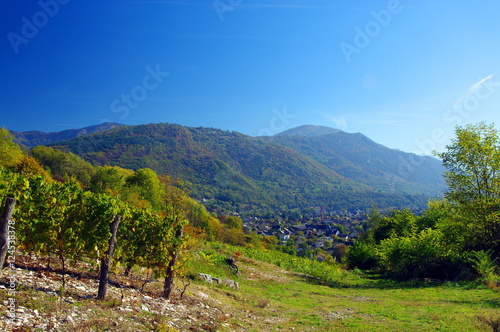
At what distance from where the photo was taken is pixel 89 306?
7023 millimetres

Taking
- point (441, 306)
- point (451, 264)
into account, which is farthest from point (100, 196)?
point (451, 264)

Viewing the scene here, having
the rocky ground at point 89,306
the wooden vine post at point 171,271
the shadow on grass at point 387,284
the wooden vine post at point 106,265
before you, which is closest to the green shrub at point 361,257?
the shadow on grass at point 387,284

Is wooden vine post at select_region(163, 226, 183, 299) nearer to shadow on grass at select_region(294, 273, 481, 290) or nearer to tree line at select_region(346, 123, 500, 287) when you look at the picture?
shadow on grass at select_region(294, 273, 481, 290)

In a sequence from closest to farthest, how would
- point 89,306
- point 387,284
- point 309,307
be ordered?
point 89,306 → point 309,307 → point 387,284

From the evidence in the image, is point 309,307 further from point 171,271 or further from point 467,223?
point 467,223

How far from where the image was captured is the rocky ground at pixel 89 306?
5734 millimetres

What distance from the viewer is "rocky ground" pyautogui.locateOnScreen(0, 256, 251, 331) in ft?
18.8

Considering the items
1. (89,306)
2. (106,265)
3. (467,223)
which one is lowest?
(89,306)

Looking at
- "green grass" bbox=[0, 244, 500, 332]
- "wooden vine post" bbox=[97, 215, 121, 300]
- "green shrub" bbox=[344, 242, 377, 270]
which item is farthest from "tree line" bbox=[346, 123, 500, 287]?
"wooden vine post" bbox=[97, 215, 121, 300]

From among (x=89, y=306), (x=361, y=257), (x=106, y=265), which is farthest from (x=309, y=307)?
(x=361, y=257)

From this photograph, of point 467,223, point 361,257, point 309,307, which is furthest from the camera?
point 361,257

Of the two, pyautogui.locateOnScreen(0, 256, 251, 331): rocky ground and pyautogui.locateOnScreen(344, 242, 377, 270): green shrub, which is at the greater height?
pyautogui.locateOnScreen(0, 256, 251, 331): rocky ground

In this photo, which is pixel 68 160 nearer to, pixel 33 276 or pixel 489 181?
pixel 33 276

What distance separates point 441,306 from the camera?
43.4 ft
